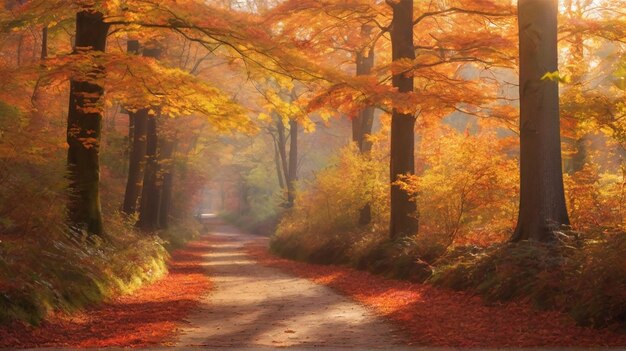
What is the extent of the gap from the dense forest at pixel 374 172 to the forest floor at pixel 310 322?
0.07 meters

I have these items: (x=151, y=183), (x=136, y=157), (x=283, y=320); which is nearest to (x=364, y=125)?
(x=136, y=157)

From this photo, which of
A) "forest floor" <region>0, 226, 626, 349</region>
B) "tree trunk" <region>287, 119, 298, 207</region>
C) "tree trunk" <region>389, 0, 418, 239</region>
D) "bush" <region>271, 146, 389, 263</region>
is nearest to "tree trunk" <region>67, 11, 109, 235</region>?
"forest floor" <region>0, 226, 626, 349</region>

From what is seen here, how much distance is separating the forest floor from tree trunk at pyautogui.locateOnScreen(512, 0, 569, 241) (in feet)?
6.51

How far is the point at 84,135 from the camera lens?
15031 millimetres

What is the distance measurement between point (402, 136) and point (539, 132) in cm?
615

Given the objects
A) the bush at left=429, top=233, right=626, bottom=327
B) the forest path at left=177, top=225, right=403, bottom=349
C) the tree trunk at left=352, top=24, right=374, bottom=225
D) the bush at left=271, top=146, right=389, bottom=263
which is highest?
the tree trunk at left=352, top=24, right=374, bottom=225

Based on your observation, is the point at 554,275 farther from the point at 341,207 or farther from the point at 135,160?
the point at 135,160

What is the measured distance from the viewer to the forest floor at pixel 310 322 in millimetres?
8273

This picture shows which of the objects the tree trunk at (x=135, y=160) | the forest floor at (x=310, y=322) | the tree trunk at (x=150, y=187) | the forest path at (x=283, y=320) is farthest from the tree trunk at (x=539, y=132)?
the tree trunk at (x=150, y=187)

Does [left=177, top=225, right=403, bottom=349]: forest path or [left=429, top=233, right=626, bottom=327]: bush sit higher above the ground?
[left=429, top=233, right=626, bottom=327]: bush

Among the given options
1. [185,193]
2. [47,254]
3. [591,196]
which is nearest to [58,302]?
[47,254]

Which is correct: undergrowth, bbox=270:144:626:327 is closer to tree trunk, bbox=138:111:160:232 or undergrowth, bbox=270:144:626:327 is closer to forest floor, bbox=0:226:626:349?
forest floor, bbox=0:226:626:349

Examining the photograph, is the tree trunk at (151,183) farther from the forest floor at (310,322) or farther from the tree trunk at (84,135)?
the forest floor at (310,322)

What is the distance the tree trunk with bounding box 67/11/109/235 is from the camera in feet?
48.6
